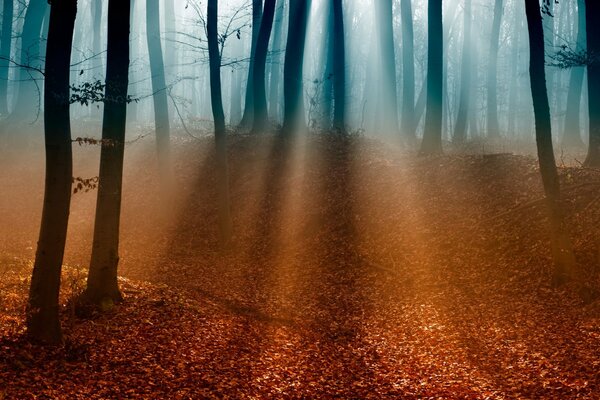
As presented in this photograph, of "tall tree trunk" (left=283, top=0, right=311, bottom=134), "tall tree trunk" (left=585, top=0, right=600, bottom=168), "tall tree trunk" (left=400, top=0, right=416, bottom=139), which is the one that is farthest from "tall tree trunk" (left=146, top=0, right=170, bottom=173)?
→ "tall tree trunk" (left=585, top=0, right=600, bottom=168)

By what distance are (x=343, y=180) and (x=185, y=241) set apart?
600 cm

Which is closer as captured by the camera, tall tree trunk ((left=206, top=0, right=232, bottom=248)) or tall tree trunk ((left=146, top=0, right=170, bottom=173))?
tall tree trunk ((left=206, top=0, right=232, bottom=248))

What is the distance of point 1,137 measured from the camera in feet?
85.3

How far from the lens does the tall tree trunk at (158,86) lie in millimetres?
19391

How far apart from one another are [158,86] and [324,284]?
12.3m

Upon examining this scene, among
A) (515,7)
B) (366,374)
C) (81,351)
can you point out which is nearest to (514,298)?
(366,374)

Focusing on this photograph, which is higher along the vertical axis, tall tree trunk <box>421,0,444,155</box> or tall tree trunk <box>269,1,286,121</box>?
tall tree trunk <box>269,1,286,121</box>

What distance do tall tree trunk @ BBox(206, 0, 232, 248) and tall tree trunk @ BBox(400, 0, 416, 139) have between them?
37.7 feet

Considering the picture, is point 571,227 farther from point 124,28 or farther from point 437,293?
point 124,28

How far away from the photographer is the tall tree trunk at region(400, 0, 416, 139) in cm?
2500

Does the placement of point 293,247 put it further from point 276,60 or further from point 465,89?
point 276,60

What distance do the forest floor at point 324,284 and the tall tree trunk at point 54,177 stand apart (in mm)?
394

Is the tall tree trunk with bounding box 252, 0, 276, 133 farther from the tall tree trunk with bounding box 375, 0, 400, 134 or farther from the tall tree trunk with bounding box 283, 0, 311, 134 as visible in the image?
the tall tree trunk with bounding box 375, 0, 400, 134

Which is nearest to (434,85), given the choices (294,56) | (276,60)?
(294,56)
